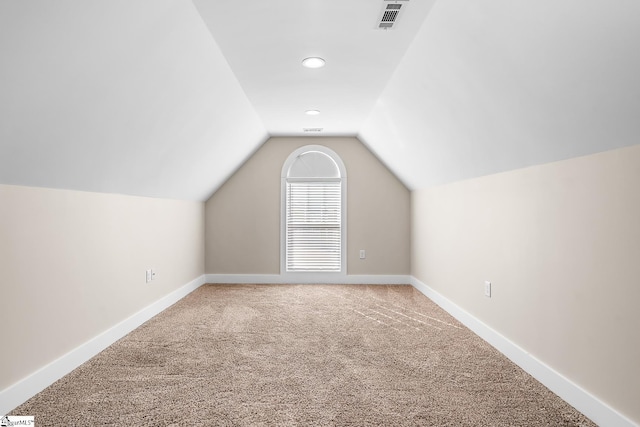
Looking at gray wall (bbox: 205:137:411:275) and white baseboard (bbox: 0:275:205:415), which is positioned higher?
gray wall (bbox: 205:137:411:275)

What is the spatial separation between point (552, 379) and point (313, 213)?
402cm

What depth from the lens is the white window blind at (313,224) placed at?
19.6 ft

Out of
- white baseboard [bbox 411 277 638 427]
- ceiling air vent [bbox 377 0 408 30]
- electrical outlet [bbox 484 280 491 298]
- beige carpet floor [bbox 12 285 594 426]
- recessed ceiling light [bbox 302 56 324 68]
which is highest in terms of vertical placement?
recessed ceiling light [bbox 302 56 324 68]

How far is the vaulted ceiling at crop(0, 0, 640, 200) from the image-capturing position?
1.64m

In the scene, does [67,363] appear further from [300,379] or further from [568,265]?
[568,265]

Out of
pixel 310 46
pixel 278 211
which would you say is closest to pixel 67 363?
pixel 310 46

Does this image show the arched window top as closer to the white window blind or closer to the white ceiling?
the white window blind

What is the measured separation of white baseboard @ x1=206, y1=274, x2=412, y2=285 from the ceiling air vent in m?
4.03

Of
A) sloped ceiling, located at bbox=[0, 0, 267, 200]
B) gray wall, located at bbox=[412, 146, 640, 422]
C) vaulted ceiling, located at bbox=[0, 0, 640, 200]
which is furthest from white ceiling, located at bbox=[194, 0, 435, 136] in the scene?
gray wall, located at bbox=[412, 146, 640, 422]

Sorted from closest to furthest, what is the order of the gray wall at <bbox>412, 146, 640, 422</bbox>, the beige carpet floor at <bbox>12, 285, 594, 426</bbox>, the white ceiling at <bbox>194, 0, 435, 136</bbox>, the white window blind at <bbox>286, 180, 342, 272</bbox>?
the gray wall at <bbox>412, 146, 640, 422</bbox>, the beige carpet floor at <bbox>12, 285, 594, 426</bbox>, the white ceiling at <bbox>194, 0, 435, 136</bbox>, the white window blind at <bbox>286, 180, 342, 272</bbox>

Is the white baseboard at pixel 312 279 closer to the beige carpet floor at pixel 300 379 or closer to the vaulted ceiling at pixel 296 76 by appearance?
the beige carpet floor at pixel 300 379

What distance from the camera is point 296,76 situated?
333cm

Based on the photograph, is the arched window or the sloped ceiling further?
the arched window

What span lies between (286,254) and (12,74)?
454cm
